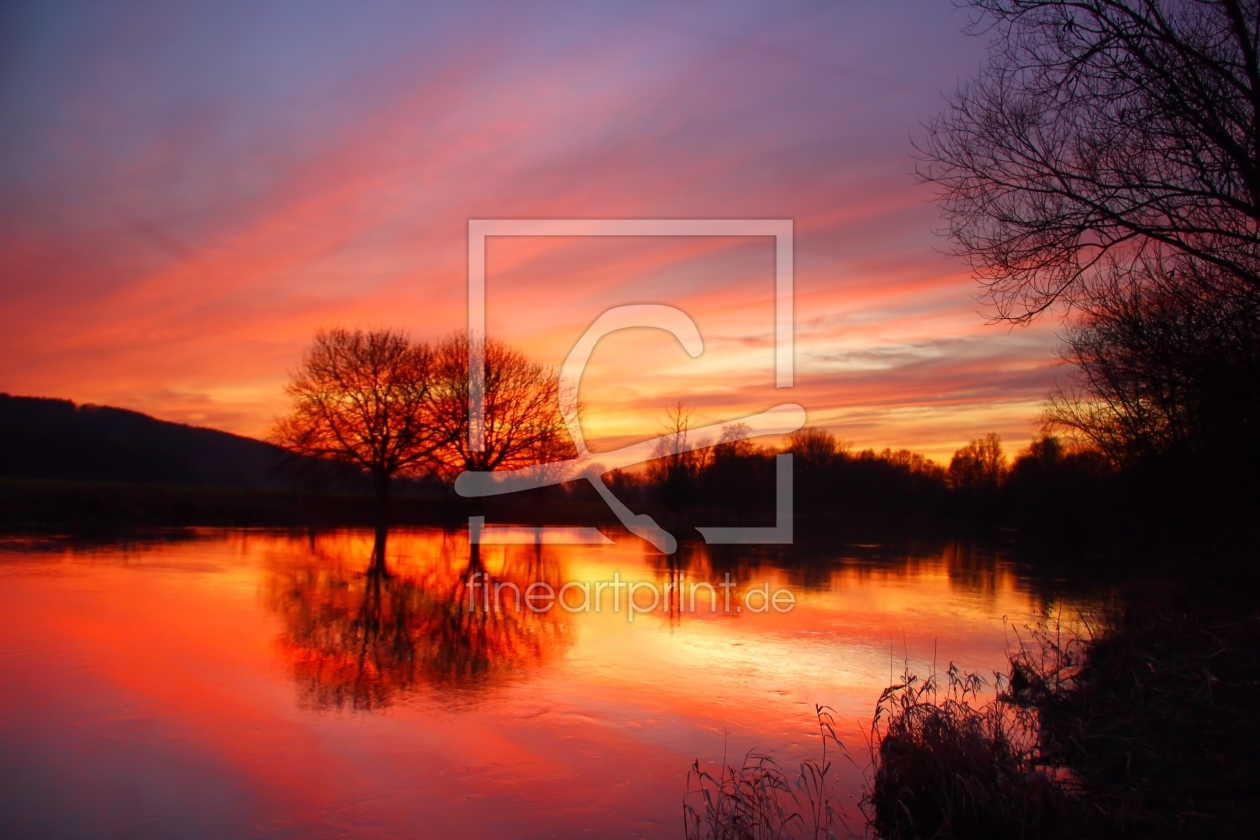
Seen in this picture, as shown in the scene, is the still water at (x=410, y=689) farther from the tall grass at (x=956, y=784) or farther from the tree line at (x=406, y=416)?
the tree line at (x=406, y=416)

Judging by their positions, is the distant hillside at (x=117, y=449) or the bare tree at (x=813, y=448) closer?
the distant hillside at (x=117, y=449)

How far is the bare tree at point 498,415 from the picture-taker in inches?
1474

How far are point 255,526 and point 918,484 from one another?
47845mm

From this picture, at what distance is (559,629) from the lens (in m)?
11.9

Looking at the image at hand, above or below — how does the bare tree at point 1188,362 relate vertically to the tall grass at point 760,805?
above

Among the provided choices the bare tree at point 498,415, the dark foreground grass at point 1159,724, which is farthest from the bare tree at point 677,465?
the dark foreground grass at point 1159,724

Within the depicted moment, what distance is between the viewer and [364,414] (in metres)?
36.3

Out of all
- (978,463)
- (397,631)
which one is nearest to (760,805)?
(397,631)

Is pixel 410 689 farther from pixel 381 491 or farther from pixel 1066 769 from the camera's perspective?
pixel 381 491

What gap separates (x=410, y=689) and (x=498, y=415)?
99.6 ft

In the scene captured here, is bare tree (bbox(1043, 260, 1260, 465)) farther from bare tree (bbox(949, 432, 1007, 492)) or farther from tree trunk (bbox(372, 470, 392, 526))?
bare tree (bbox(949, 432, 1007, 492))

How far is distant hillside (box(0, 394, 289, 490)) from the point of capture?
150 feet

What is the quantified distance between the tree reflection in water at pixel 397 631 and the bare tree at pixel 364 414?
17496 mm

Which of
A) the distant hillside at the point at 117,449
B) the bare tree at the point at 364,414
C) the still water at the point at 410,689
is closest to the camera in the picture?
the still water at the point at 410,689
